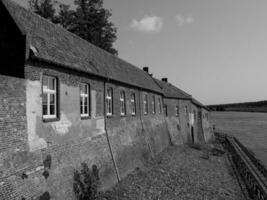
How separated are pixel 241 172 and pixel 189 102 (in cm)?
1681

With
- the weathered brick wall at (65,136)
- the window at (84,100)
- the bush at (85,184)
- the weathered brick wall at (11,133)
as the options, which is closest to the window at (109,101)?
the weathered brick wall at (65,136)

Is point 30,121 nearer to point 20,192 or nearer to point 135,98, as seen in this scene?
point 20,192

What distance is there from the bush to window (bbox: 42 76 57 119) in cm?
266

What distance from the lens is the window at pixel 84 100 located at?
11.2 meters

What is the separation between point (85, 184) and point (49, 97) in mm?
3981

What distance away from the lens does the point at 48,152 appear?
8.36 m

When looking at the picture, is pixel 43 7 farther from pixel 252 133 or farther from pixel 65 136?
pixel 252 133

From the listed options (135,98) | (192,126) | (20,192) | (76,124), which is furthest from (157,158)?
(192,126)

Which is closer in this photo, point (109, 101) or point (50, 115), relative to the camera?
point (50, 115)

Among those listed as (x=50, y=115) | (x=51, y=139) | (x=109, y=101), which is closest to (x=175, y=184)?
(x=109, y=101)

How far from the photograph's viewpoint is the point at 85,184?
9.76 metres

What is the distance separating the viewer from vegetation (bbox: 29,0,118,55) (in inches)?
1228

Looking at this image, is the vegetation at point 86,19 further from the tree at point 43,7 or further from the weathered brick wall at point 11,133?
the weathered brick wall at point 11,133

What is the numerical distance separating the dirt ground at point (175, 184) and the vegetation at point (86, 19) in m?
23.2
